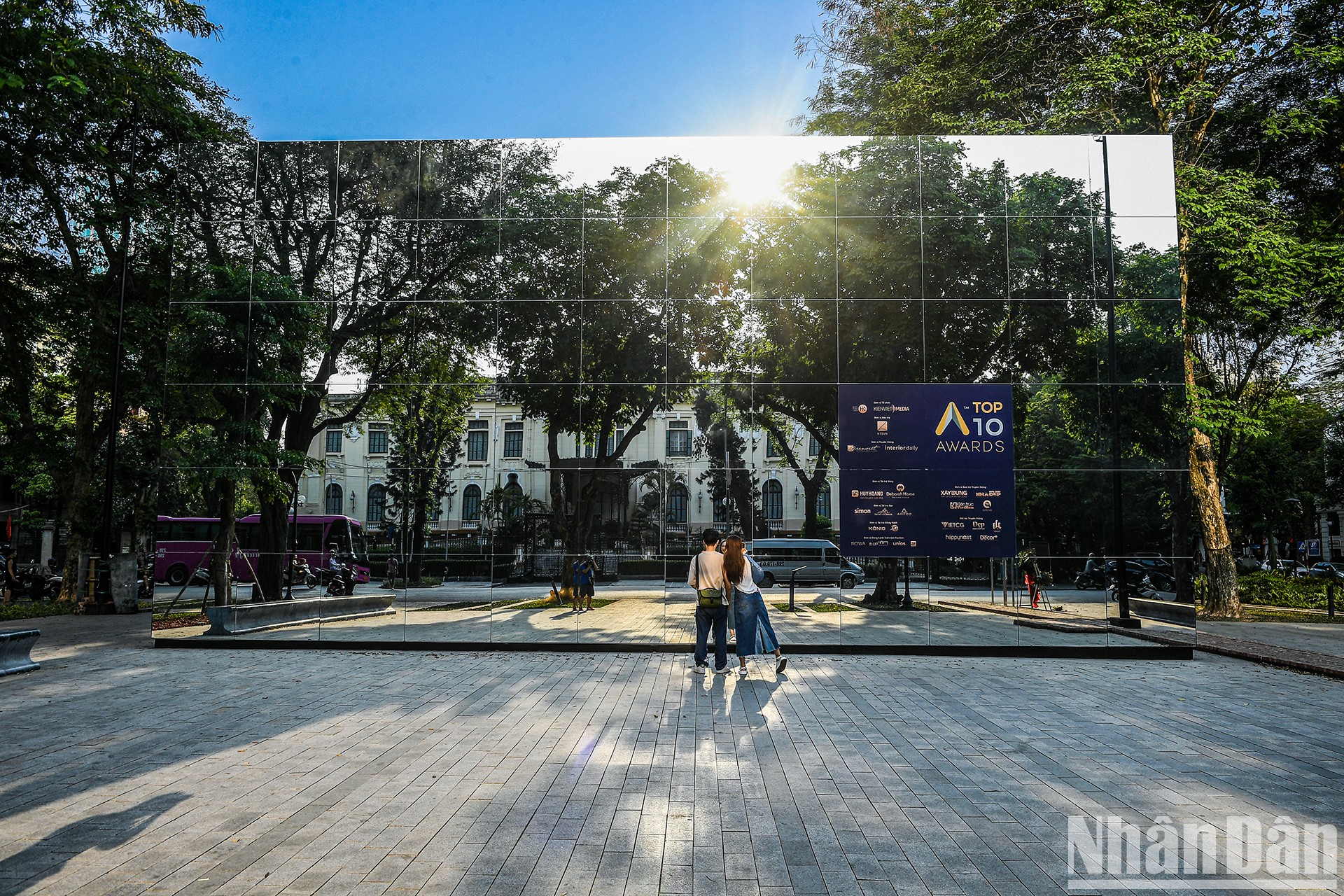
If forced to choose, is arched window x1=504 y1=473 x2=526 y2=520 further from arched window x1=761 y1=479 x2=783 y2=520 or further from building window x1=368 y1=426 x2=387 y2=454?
arched window x1=761 y1=479 x2=783 y2=520

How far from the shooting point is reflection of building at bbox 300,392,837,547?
12859 millimetres

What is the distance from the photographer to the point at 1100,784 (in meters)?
5.86

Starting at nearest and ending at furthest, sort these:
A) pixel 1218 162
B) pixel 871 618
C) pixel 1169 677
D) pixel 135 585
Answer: pixel 1169 677 < pixel 871 618 < pixel 135 585 < pixel 1218 162

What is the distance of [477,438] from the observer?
13.1 metres

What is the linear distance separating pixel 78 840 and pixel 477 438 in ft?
28.7

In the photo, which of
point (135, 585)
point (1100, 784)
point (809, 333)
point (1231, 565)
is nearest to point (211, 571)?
point (135, 585)

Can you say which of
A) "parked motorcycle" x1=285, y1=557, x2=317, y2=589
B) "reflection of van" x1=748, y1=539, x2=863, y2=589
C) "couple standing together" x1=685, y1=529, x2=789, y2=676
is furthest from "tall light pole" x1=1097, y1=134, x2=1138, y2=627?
"parked motorcycle" x1=285, y1=557, x2=317, y2=589

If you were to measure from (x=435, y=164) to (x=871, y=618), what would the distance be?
1012 cm

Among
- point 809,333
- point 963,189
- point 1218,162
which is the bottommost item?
point 809,333

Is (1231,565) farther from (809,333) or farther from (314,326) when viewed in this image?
(314,326)

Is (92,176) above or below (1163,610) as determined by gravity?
above

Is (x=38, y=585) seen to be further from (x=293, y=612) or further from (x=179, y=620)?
(x=293, y=612)

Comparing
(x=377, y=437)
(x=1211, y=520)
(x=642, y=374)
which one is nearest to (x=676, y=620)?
(x=642, y=374)

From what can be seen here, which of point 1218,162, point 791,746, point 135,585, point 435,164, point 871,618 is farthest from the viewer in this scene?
point 1218,162
